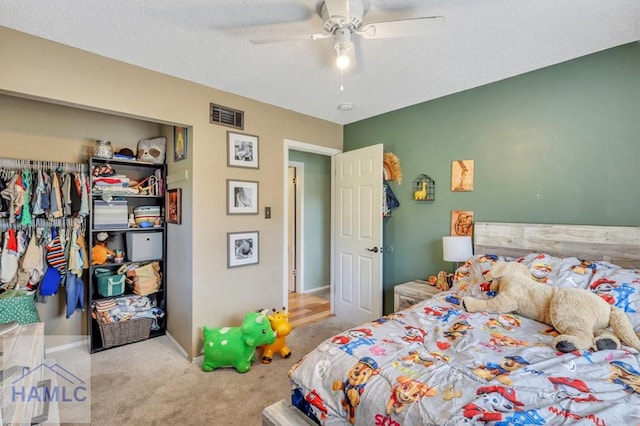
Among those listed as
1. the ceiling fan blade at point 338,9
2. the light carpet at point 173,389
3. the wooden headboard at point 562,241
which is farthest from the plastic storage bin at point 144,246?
the wooden headboard at point 562,241

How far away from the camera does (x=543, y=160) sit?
2.42 m

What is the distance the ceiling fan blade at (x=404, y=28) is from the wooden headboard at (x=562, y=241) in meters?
1.73

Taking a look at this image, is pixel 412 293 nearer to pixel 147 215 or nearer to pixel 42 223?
pixel 147 215

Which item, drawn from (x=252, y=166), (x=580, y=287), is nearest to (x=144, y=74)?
(x=252, y=166)

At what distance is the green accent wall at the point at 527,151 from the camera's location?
2.10 m

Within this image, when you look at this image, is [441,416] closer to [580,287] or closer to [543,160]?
[580,287]

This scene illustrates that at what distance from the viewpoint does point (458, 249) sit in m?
2.65

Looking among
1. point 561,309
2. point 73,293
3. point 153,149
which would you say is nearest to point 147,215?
point 153,149

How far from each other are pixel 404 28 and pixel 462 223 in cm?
190

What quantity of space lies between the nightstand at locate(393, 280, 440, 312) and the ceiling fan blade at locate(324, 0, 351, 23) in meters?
2.24

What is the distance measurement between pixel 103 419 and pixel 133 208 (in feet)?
6.62

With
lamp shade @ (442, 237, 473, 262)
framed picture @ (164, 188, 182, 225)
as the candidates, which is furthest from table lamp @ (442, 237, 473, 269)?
framed picture @ (164, 188, 182, 225)

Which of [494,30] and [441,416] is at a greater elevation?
[494,30]

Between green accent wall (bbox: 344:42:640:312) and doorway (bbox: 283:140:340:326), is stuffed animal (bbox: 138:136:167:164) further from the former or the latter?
green accent wall (bbox: 344:42:640:312)
